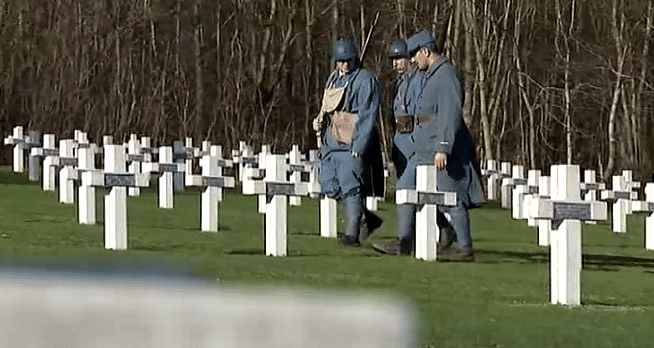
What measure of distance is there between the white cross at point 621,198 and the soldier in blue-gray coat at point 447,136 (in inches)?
372

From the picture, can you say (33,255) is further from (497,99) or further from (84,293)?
(497,99)

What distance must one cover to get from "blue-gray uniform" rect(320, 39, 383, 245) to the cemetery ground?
469 mm

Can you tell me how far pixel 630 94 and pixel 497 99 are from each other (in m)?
5.95

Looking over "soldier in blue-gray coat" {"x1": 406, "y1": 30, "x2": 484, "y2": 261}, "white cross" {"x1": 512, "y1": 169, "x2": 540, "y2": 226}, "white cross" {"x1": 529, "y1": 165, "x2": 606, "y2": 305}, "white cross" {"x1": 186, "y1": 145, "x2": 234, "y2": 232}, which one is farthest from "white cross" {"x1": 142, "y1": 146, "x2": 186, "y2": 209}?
"white cross" {"x1": 529, "y1": 165, "x2": 606, "y2": 305}

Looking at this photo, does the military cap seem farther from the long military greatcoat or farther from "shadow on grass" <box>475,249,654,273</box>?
"shadow on grass" <box>475,249,654,273</box>

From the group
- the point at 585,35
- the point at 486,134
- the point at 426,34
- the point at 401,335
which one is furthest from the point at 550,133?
the point at 401,335

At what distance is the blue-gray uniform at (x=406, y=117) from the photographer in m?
13.6

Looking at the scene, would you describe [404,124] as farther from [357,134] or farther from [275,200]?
[275,200]

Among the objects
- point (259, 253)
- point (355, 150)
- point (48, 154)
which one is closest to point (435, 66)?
point (355, 150)

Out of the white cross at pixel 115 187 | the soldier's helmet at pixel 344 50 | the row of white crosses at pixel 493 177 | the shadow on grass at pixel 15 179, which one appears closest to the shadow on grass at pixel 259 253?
the white cross at pixel 115 187

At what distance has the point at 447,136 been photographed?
514 inches

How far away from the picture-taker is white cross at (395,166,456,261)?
12.9m

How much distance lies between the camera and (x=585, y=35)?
5228 centimetres

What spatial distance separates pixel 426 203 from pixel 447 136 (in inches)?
21.4
